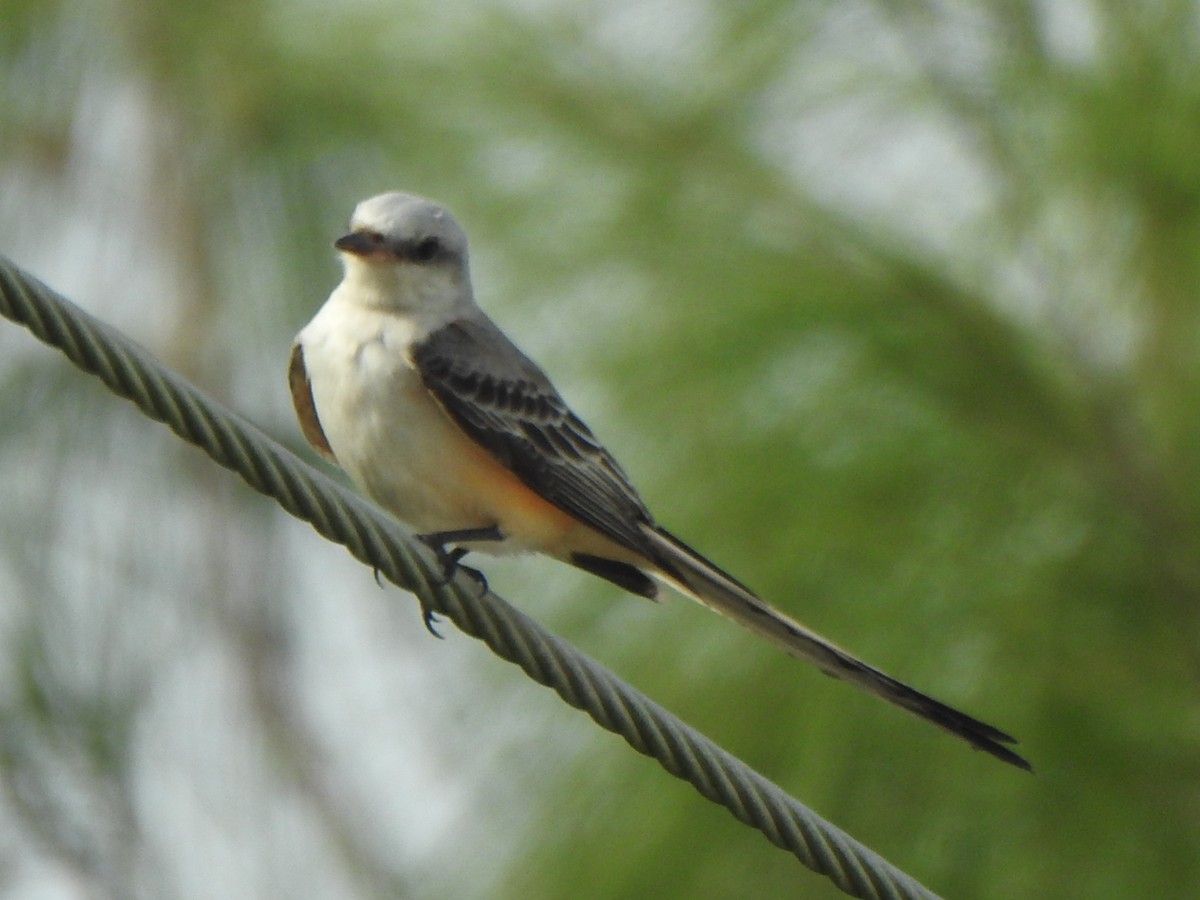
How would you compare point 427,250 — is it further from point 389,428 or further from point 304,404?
point 389,428

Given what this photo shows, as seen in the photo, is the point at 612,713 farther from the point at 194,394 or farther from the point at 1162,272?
the point at 1162,272

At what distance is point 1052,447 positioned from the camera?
4.01 meters

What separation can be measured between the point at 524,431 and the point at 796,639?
2.47ft

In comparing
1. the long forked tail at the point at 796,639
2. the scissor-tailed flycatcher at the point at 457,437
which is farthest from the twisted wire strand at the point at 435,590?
the scissor-tailed flycatcher at the point at 457,437

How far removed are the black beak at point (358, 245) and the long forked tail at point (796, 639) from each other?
796 millimetres

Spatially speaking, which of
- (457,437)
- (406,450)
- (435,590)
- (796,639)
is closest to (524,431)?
(457,437)

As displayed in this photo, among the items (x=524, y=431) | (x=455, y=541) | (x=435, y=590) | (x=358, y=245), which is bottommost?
(x=435, y=590)

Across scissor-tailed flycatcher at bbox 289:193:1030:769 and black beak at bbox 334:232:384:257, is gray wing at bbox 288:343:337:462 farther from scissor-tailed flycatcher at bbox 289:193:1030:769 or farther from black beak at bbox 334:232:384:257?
black beak at bbox 334:232:384:257

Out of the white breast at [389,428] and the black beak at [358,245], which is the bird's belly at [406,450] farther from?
the black beak at [358,245]

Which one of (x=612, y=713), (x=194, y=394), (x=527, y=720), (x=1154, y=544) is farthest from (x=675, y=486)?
(x=194, y=394)

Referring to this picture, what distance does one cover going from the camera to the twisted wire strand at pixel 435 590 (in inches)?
83.8

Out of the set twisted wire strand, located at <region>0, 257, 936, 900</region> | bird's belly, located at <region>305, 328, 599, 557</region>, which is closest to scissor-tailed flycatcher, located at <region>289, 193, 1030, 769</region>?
bird's belly, located at <region>305, 328, 599, 557</region>

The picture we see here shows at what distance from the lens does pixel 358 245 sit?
3.71 metres

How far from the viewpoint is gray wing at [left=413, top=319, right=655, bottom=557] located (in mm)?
3498
